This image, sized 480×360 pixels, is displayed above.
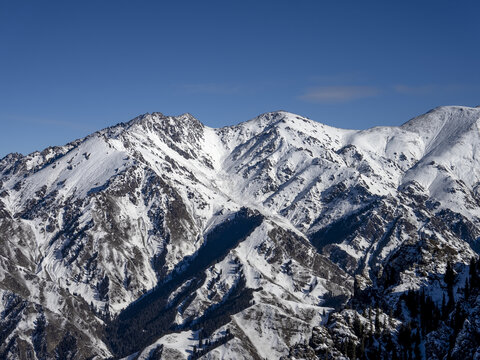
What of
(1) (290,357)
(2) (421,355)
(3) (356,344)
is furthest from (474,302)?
(1) (290,357)

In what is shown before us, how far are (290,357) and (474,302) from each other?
184 ft

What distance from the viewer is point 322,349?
19112cm

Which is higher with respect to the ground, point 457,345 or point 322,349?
point 322,349

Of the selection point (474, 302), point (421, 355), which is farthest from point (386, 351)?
point (474, 302)

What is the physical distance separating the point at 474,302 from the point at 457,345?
90.6 feet

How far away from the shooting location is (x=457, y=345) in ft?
563

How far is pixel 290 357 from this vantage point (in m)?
185

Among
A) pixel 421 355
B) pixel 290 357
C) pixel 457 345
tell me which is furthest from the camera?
pixel 421 355

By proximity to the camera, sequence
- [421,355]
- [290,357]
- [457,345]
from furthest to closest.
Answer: [421,355] → [290,357] → [457,345]

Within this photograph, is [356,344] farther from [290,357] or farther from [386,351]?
[290,357]

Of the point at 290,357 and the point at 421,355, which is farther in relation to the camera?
the point at 421,355

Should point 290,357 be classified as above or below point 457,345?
above

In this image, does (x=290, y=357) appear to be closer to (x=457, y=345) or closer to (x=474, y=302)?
(x=457, y=345)

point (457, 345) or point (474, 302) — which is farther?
point (474, 302)
